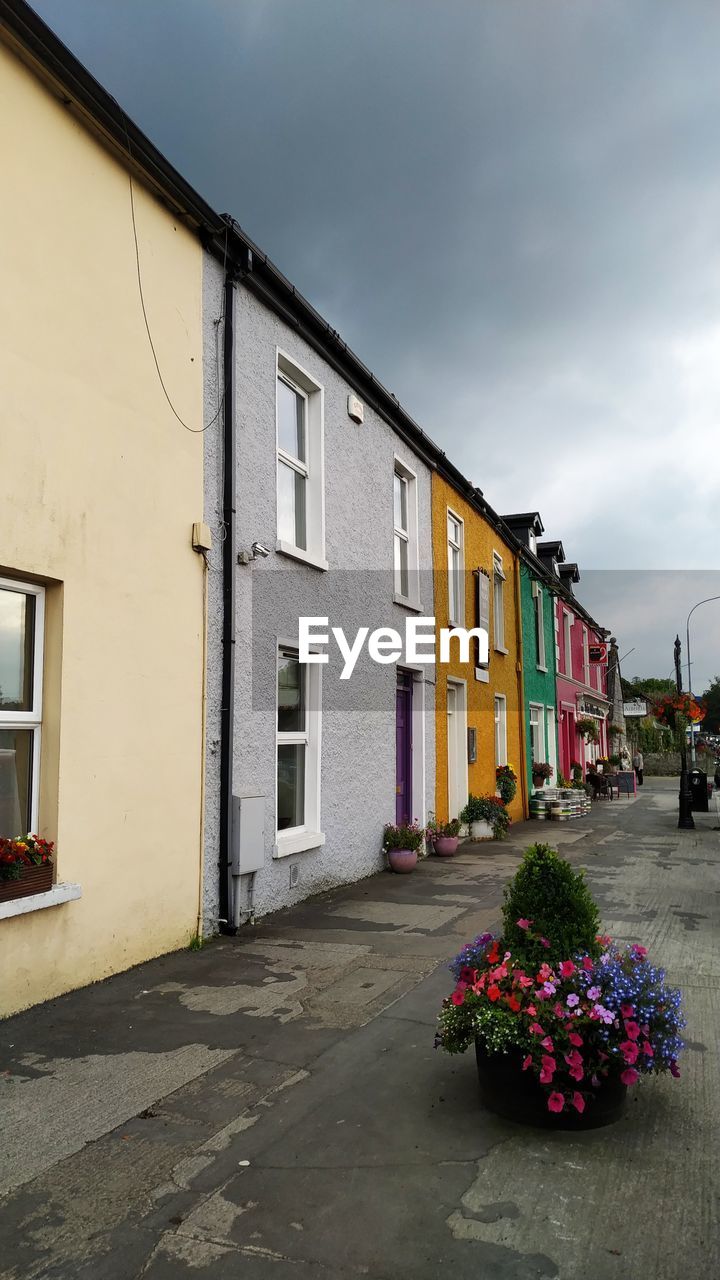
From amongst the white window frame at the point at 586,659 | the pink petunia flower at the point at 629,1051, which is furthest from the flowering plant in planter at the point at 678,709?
the pink petunia flower at the point at 629,1051

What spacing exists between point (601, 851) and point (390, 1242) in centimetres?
1115

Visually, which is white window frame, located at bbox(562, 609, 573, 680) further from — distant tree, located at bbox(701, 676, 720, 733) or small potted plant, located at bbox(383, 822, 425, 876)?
distant tree, located at bbox(701, 676, 720, 733)

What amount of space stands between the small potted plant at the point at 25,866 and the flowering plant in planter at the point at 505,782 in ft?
39.7

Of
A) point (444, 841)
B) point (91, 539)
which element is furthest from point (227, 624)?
point (444, 841)

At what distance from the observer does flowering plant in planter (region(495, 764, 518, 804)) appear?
656 inches

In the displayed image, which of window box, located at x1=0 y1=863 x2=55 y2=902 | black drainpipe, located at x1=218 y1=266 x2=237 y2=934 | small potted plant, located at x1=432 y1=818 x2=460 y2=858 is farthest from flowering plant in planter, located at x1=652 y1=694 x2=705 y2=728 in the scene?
window box, located at x1=0 y1=863 x2=55 y2=902

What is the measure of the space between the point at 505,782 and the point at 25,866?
1262 centimetres

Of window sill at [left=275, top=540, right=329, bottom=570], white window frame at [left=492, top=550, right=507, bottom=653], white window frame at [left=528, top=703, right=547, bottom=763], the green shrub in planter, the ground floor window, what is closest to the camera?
the green shrub in planter

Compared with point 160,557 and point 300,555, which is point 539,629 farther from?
point 160,557

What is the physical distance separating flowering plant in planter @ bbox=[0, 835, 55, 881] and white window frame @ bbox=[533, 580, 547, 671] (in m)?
17.4

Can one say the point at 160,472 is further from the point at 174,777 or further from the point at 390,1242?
the point at 390,1242

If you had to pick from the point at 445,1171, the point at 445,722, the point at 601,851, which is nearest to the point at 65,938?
the point at 445,1171

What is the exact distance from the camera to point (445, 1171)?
3.38 meters

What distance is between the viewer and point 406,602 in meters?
12.0
